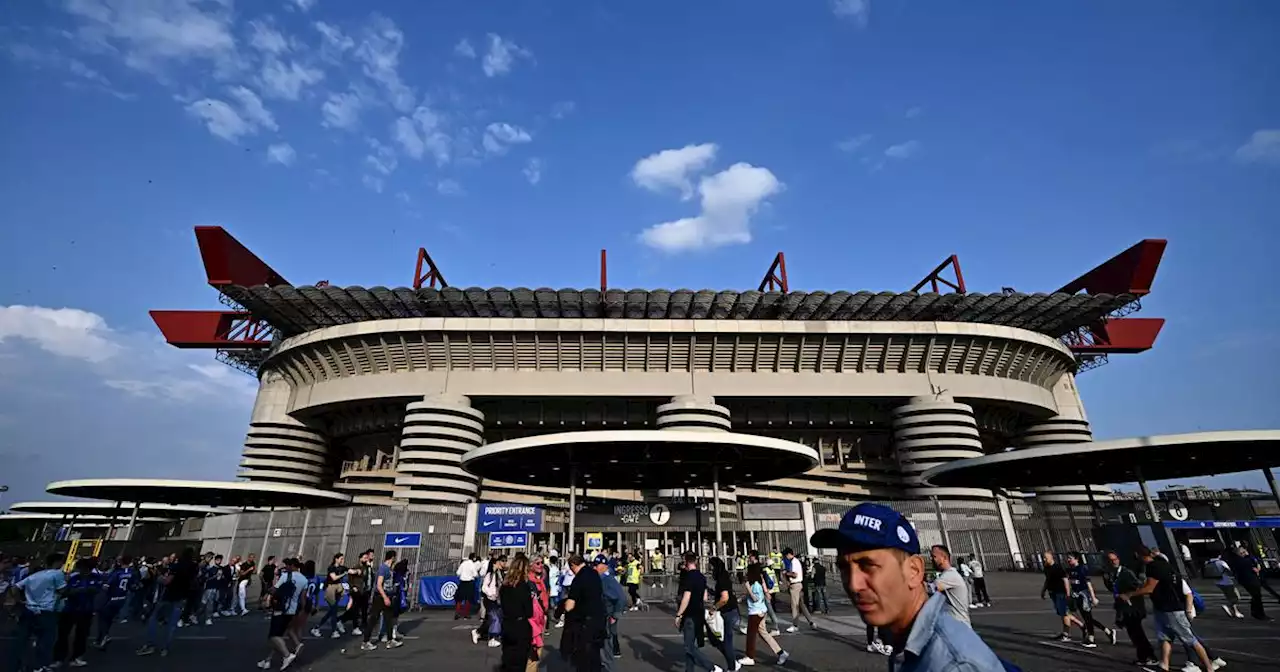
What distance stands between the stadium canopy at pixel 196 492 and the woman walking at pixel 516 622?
31.4m

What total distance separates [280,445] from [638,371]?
24704 mm

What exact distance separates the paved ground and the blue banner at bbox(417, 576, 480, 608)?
11.5 feet

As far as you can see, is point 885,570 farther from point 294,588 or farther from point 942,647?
point 294,588

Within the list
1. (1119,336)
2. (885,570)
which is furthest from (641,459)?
(1119,336)

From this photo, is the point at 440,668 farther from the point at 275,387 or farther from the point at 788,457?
the point at 275,387

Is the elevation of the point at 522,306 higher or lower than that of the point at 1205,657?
higher

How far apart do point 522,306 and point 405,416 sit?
34.1ft

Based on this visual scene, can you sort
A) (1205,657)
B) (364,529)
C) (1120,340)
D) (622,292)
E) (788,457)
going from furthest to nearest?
(1120,340), (622,292), (788,457), (364,529), (1205,657)

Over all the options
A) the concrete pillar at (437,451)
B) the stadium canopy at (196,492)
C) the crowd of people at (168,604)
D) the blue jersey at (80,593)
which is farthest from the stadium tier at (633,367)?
the blue jersey at (80,593)

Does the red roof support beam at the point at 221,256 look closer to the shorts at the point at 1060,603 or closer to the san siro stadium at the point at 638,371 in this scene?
the san siro stadium at the point at 638,371

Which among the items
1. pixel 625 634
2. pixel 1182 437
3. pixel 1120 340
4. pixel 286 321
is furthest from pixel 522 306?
pixel 1120 340

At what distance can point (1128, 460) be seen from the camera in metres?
25.4

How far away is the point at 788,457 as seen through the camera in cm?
2250

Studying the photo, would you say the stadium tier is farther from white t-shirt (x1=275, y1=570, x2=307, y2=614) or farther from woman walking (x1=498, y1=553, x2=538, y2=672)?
woman walking (x1=498, y1=553, x2=538, y2=672)
